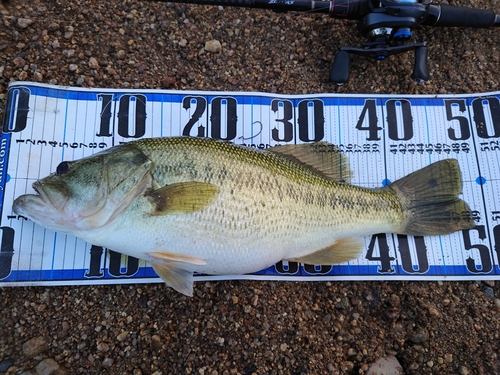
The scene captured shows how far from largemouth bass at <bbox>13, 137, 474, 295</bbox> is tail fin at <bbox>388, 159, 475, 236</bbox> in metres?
0.22

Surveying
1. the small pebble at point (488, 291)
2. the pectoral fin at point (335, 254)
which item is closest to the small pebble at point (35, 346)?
the pectoral fin at point (335, 254)

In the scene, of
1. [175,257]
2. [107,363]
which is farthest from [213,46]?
[107,363]

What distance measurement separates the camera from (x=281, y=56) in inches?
99.8

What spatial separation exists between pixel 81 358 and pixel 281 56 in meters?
2.38

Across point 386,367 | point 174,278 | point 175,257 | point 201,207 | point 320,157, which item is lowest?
point 386,367

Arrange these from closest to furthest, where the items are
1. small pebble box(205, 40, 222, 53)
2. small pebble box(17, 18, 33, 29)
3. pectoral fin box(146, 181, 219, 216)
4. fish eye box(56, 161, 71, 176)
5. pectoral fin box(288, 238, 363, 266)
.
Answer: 1. pectoral fin box(146, 181, 219, 216)
2. fish eye box(56, 161, 71, 176)
3. pectoral fin box(288, 238, 363, 266)
4. small pebble box(17, 18, 33, 29)
5. small pebble box(205, 40, 222, 53)

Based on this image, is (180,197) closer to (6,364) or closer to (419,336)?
(6,364)

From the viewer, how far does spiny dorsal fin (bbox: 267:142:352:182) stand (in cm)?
209

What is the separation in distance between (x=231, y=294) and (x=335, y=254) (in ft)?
2.28

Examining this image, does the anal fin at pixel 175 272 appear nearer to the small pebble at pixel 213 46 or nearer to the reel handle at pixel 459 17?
the small pebble at pixel 213 46

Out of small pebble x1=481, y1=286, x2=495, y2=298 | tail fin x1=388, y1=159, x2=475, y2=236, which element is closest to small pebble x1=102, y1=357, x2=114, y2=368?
tail fin x1=388, y1=159, x2=475, y2=236

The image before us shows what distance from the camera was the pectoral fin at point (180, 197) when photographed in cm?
173

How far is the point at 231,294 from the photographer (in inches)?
84.9

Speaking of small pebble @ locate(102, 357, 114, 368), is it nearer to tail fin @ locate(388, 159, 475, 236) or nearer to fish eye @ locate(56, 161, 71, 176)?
fish eye @ locate(56, 161, 71, 176)
